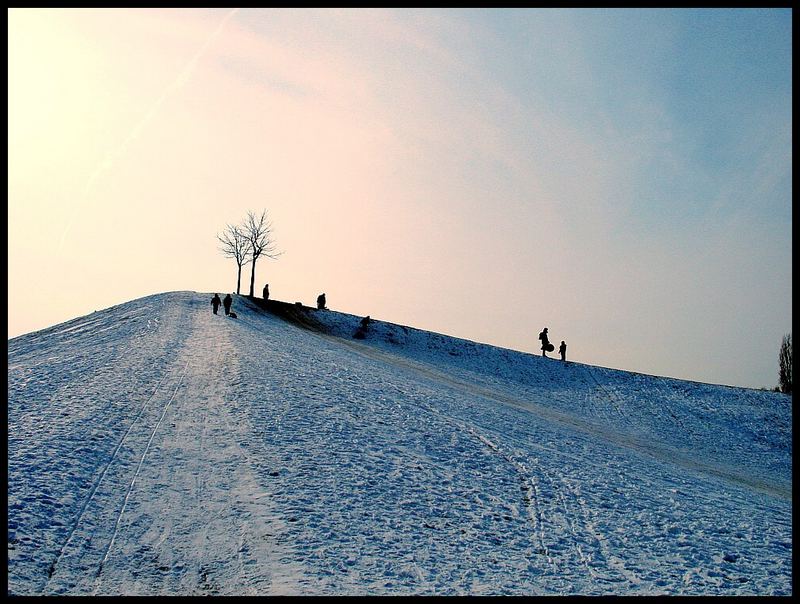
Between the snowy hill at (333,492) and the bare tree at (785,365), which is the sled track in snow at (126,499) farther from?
the bare tree at (785,365)

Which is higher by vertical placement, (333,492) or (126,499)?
(333,492)

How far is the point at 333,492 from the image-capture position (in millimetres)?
14172

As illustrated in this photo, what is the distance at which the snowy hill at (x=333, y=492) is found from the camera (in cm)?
1096

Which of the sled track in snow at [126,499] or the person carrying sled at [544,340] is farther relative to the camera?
the person carrying sled at [544,340]

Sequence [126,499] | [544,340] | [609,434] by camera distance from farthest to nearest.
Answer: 1. [544,340]
2. [609,434]
3. [126,499]

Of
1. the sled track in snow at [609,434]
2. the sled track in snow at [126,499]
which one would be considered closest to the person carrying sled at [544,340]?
the sled track in snow at [609,434]

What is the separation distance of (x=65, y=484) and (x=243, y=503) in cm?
372

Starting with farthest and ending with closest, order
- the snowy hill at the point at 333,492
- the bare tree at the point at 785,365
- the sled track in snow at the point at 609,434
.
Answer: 1. the bare tree at the point at 785,365
2. the sled track in snow at the point at 609,434
3. the snowy hill at the point at 333,492

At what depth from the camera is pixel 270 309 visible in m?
49.3

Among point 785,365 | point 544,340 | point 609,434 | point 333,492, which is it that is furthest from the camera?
point 785,365

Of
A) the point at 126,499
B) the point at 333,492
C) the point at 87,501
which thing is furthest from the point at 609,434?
the point at 87,501

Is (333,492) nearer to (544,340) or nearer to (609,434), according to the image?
(609,434)

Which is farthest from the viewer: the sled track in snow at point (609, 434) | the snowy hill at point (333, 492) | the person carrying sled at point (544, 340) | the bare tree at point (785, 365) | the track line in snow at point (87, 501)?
the bare tree at point (785, 365)

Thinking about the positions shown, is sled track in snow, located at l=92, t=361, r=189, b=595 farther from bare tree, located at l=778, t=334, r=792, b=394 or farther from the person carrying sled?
bare tree, located at l=778, t=334, r=792, b=394
